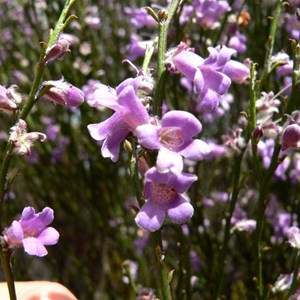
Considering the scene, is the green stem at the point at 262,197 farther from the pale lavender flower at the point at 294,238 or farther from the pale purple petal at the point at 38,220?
the pale purple petal at the point at 38,220

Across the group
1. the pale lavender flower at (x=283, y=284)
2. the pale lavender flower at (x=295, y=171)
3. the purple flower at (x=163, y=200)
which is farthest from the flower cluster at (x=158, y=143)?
the pale lavender flower at (x=295, y=171)

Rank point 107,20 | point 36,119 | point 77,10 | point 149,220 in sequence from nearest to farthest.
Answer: point 149,220 → point 77,10 → point 36,119 → point 107,20

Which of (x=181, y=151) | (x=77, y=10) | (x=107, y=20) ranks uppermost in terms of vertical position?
(x=181, y=151)

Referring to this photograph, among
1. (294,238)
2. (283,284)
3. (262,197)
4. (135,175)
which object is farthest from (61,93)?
(283,284)

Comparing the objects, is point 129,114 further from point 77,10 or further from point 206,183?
point 206,183

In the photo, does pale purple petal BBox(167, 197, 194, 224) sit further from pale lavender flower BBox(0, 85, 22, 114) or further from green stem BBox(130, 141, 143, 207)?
pale lavender flower BBox(0, 85, 22, 114)

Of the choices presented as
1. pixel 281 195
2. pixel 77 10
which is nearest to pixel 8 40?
pixel 77 10
